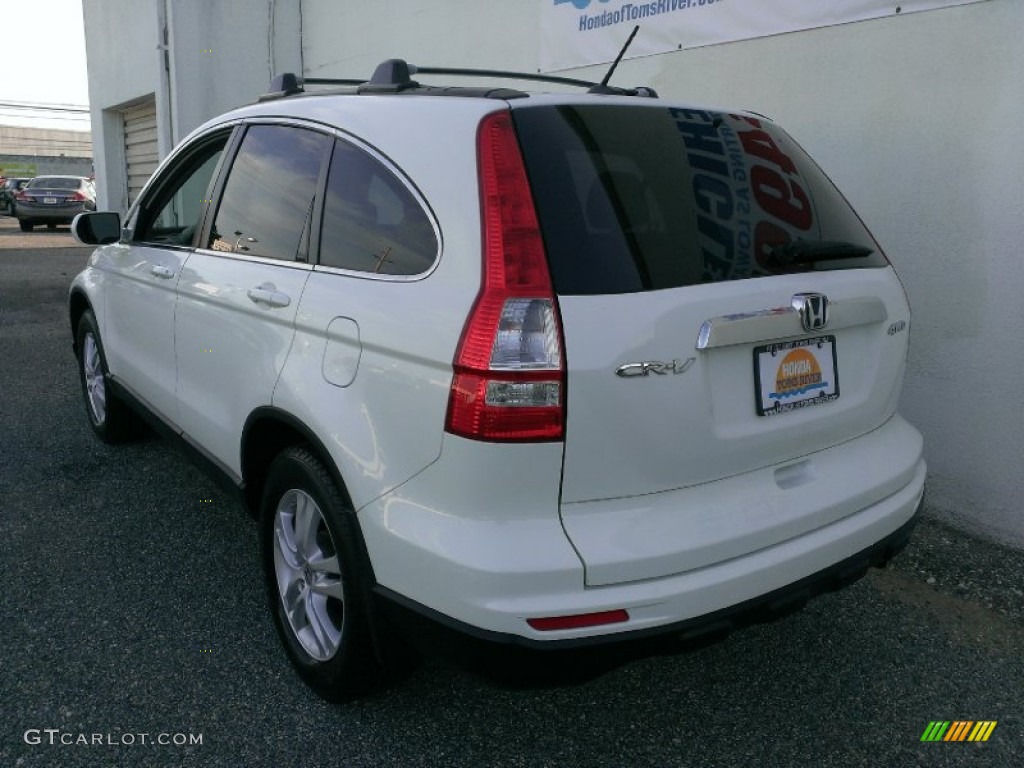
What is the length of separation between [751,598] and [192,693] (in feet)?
5.55

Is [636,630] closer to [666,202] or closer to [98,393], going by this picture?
[666,202]

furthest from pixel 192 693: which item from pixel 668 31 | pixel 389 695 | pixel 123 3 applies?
pixel 123 3

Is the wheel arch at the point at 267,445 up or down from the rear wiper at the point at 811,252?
→ down

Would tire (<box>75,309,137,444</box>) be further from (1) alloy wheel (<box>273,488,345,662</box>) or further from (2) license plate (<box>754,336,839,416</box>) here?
(2) license plate (<box>754,336,839,416</box>)

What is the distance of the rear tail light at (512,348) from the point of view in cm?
179

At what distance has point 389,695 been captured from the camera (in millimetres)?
2537

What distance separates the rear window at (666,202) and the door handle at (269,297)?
894mm

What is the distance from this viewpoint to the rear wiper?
2176 millimetres

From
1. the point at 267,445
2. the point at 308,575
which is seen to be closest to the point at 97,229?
the point at 267,445

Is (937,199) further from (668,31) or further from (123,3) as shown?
(123,3)

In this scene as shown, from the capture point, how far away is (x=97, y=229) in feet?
13.6

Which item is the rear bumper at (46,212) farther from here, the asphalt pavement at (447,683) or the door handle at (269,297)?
the door handle at (269,297)

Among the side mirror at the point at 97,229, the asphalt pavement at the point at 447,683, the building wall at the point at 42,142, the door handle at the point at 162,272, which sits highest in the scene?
the building wall at the point at 42,142

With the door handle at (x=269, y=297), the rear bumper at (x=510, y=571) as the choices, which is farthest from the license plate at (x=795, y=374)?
the door handle at (x=269, y=297)
